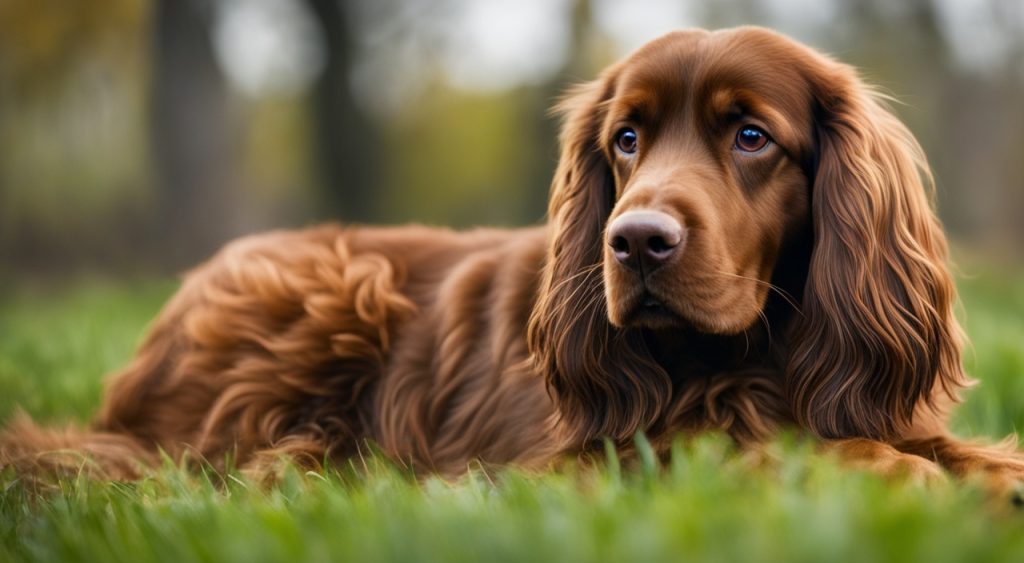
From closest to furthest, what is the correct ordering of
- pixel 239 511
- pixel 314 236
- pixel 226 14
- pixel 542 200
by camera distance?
pixel 239 511
pixel 314 236
pixel 226 14
pixel 542 200

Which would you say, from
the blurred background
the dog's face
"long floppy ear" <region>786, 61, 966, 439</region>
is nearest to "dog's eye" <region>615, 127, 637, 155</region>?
the dog's face

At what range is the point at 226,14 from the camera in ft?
37.7

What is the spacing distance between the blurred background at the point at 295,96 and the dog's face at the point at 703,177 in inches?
223

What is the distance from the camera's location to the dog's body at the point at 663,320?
2652 millimetres

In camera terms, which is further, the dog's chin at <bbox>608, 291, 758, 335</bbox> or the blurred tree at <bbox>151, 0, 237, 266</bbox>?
the blurred tree at <bbox>151, 0, 237, 266</bbox>

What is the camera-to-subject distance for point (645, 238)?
2490 mm

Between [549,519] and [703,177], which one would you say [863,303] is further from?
[549,519]

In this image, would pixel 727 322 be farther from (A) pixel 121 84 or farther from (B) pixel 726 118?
(A) pixel 121 84

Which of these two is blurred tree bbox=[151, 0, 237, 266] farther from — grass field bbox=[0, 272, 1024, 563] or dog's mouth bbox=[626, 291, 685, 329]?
dog's mouth bbox=[626, 291, 685, 329]

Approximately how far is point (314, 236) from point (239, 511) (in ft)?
7.19

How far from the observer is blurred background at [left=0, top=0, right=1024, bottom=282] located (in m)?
10.6

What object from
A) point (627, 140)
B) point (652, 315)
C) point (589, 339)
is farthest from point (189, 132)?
point (652, 315)

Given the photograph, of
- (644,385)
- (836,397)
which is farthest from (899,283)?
(644,385)

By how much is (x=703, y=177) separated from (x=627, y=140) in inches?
16.1
